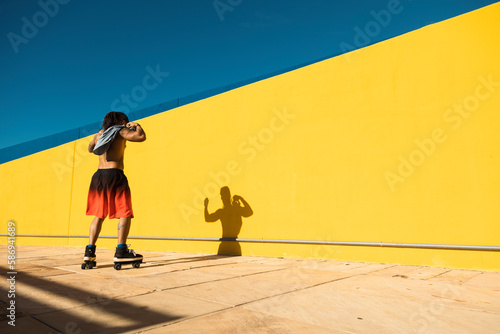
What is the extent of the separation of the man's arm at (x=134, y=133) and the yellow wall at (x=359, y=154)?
159cm

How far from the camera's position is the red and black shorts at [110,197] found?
335 centimetres

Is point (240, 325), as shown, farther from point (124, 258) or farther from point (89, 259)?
point (89, 259)

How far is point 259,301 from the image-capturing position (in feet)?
6.31

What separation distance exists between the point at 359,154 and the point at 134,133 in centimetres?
228

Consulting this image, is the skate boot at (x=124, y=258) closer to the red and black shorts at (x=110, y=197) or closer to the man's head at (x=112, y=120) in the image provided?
the red and black shorts at (x=110, y=197)

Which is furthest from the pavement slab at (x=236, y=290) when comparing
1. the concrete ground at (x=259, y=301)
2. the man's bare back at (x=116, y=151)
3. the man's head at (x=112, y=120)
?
the man's head at (x=112, y=120)

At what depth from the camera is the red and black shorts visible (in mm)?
3348

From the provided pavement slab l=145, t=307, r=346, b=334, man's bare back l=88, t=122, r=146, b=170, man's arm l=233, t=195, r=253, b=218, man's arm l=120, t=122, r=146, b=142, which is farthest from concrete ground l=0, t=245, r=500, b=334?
man's arm l=233, t=195, r=253, b=218

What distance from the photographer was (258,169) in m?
4.39

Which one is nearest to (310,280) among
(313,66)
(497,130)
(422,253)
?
(422,253)

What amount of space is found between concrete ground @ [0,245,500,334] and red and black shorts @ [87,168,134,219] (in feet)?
1.92

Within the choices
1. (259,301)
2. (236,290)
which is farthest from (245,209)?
(259,301)

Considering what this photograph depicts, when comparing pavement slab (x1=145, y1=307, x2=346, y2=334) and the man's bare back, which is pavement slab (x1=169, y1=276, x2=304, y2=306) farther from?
the man's bare back

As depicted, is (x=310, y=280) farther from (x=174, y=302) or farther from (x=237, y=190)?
(x=237, y=190)
